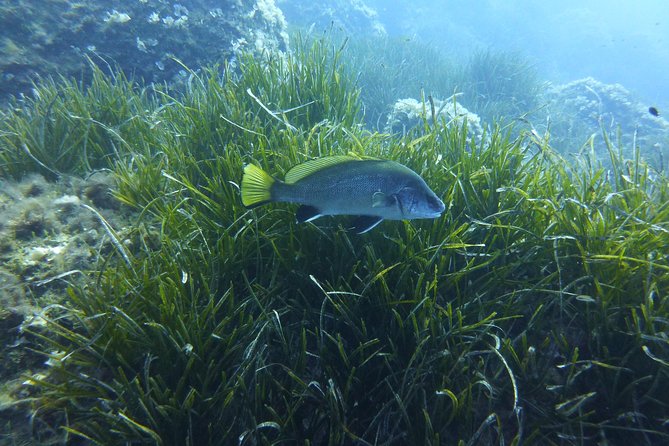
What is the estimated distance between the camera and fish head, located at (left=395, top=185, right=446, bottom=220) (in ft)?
7.48

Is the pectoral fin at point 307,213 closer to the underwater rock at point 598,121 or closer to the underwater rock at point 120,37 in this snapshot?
the underwater rock at point 120,37

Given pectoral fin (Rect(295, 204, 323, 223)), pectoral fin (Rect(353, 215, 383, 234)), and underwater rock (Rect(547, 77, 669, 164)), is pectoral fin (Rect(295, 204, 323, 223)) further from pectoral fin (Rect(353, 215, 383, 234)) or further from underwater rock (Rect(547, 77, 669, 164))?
underwater rock (Rect(547, 77, 669, 164))

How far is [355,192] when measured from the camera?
2309 millimetres

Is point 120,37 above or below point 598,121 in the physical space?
above

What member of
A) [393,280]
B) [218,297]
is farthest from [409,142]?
[218,297]

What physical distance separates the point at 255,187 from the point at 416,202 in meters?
1.13

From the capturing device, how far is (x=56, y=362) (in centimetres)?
227

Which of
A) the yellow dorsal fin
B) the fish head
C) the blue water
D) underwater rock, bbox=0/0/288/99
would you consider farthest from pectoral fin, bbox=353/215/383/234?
the blue water

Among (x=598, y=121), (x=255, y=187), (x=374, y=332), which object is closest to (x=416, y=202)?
(x=374, y=332)

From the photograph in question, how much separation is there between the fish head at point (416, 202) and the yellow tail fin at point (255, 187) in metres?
0.90

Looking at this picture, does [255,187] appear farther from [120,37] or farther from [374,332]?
[120,37]

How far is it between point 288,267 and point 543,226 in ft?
7.02

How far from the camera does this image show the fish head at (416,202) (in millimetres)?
2281

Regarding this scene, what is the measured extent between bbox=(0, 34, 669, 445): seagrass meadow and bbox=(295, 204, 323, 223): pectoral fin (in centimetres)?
34
